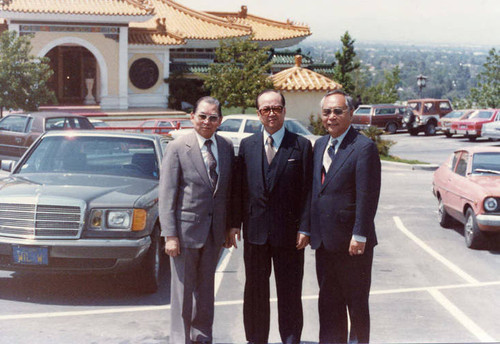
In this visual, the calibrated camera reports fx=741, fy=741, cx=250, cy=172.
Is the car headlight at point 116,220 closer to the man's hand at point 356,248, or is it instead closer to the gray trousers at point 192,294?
the gray trousers at point 192,294

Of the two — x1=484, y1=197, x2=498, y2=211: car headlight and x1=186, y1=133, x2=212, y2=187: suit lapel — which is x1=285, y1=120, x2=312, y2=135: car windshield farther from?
x1=186, y1=133, x2=212, y2=187: suit lapel

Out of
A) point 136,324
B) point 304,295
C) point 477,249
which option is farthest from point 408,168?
point 136,324

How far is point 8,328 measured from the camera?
6574 mm

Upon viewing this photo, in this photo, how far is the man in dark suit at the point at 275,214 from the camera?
5.62 m

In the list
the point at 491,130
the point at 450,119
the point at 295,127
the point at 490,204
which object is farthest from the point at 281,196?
the point at 450,119

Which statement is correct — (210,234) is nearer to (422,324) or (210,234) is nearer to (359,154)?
(359,154)

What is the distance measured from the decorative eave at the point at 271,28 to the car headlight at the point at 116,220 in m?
36.7

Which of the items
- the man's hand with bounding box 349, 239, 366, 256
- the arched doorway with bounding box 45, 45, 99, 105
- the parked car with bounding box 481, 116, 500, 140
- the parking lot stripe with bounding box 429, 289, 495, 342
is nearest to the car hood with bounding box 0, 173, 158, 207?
the man's hand with bounding box 349, 239, 366, 256

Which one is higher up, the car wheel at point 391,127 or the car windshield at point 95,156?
the car windshield at point 95,156

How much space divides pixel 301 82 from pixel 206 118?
27046 millimetres

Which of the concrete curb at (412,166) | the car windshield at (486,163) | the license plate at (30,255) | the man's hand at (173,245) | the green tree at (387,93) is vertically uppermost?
the man's hand at (173,245)

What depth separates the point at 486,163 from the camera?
12.3 metres

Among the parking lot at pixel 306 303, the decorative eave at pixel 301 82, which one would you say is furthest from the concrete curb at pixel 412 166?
the parking lot at pixel 306 303

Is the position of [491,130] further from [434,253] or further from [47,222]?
[47,222]
